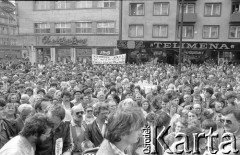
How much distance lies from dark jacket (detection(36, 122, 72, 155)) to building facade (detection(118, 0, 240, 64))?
2532cm

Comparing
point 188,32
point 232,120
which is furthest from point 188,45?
point 232,120

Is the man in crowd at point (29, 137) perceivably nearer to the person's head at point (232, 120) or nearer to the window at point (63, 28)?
the person's head at point (232, 120)

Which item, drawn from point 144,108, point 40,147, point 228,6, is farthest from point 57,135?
point 228,6

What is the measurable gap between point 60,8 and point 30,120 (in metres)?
31.2

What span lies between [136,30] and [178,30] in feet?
17.3

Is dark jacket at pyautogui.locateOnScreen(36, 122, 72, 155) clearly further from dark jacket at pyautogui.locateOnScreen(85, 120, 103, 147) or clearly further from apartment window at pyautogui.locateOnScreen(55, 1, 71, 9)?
apartment window at pyautogui.locateOnScreen(55, 1, 71, 9)

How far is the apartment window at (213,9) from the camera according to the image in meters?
27.2

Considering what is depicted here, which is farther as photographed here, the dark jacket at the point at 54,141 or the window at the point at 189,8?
the window at the point at 189,8

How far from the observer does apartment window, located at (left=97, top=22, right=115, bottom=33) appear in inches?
1179

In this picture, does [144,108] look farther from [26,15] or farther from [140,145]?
[26,15]

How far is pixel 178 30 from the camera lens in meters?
28.0

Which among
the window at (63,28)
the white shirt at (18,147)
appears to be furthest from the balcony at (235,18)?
the white shirt at (18,147)

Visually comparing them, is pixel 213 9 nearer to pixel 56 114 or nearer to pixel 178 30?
pixel 178 30

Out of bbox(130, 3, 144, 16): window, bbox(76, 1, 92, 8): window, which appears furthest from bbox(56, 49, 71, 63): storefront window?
bbox(130, 3, 144, 16): window
